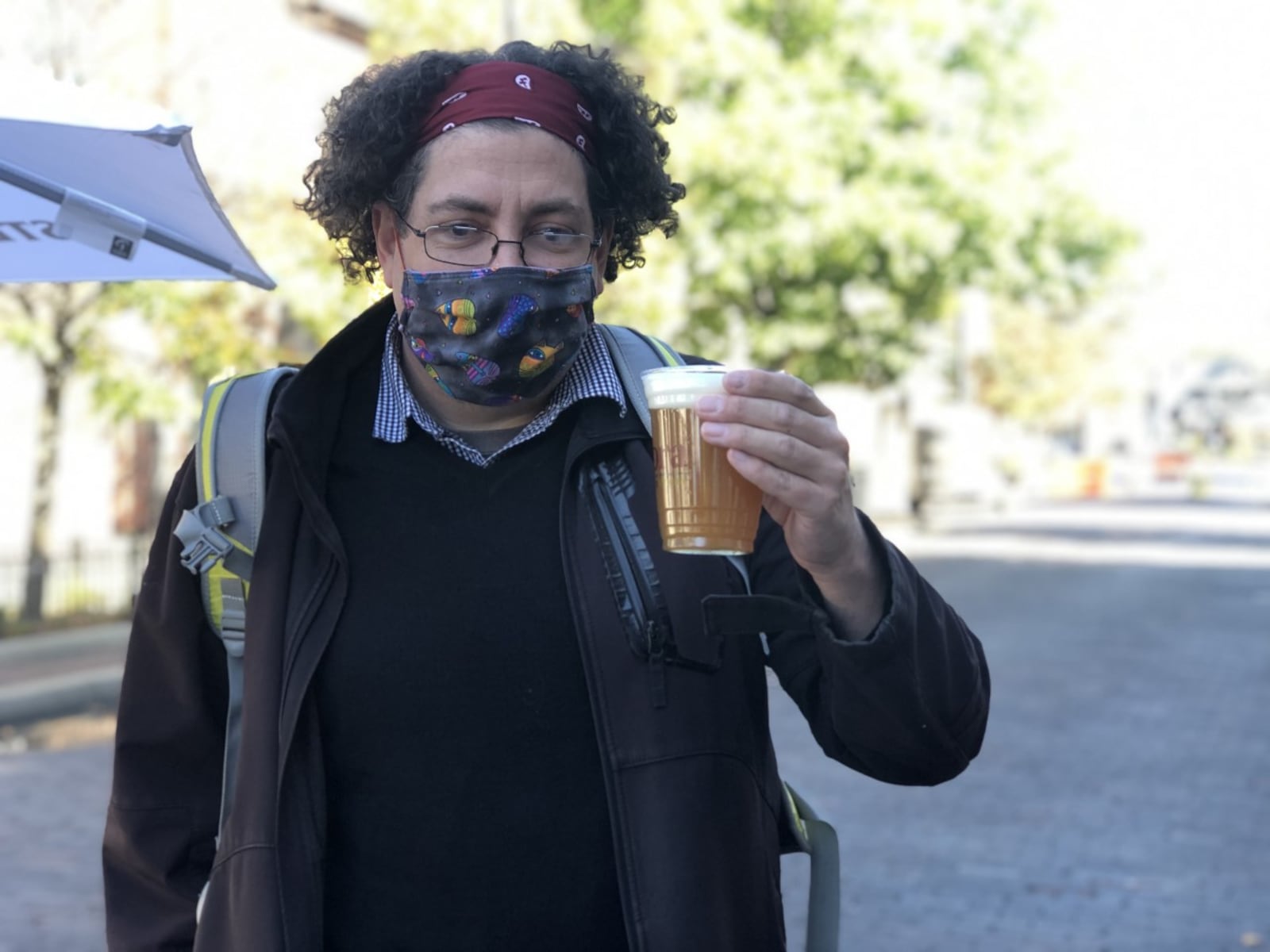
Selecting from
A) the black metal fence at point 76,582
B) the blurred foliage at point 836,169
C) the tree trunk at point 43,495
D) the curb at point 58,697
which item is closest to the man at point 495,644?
the curb at point 58,697

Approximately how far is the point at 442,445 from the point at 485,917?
0.60 meters

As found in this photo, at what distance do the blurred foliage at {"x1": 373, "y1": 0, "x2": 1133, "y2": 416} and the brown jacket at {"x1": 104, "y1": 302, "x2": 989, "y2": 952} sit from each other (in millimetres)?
15430

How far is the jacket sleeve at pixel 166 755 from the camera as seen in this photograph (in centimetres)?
212

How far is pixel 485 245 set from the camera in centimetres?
210

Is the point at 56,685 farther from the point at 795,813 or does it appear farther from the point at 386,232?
the point at 795,813

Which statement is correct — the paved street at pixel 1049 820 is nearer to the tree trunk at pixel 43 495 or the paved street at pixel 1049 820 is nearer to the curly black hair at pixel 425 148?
the curly black hair at pixel 425 148

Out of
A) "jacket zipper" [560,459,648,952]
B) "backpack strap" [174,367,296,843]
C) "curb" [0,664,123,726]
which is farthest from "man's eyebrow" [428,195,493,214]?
"curb" [0,664,123,726]

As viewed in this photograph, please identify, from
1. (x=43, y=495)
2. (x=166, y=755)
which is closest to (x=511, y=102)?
(x=166, y=755)

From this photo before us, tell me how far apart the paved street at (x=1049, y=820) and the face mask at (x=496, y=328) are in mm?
4139

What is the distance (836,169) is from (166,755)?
2101cm

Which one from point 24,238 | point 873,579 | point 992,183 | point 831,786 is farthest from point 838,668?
point 992,183

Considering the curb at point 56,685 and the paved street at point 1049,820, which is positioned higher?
the curb at point 56,685

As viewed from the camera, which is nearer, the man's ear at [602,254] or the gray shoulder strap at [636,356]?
the gray shoulder strap at [636,356]

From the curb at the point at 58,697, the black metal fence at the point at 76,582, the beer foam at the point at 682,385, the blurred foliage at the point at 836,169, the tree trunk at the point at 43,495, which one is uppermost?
the blurred foliage at the point at 836,169
